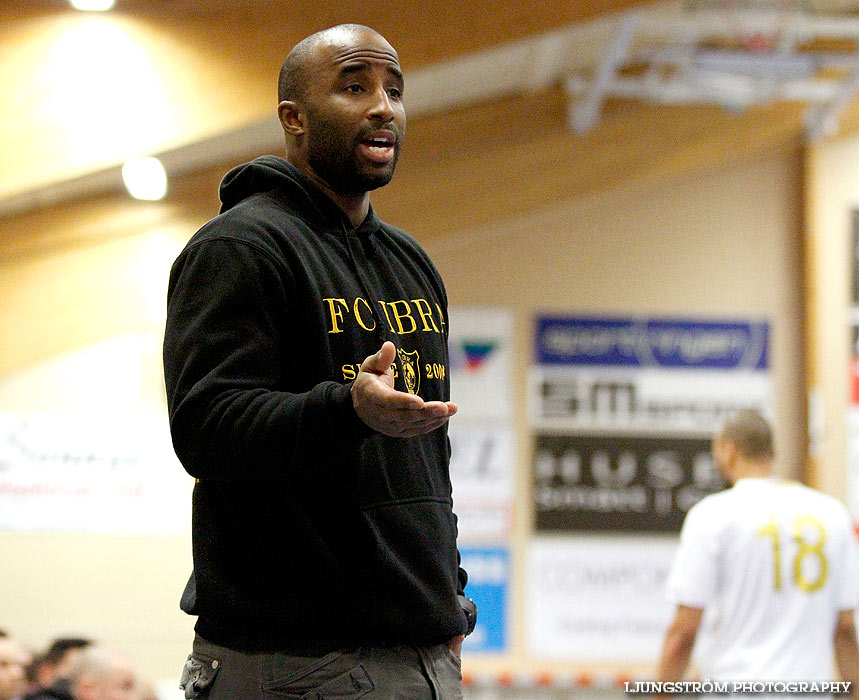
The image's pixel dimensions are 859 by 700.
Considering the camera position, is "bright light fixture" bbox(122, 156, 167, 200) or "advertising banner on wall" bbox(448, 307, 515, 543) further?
"advertising banner on wall" bbox(448, 307, 515, 543)

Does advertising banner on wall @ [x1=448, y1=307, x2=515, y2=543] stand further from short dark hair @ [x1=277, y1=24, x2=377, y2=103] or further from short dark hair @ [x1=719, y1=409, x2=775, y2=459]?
short dark hair @ [x1=277, y1=24, x2=377, y2=103]

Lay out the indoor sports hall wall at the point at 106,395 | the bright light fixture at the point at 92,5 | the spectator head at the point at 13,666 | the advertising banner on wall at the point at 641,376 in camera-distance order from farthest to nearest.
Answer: the advertising banner on wall at the point at 641,376
the indoor sports hall wall at the point at 106,395
the spectator head at the point at 13,666
the bright light fixture at the point at 92,5

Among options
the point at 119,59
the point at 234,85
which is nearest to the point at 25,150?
the point at 119,59

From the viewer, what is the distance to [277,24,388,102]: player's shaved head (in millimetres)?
1585

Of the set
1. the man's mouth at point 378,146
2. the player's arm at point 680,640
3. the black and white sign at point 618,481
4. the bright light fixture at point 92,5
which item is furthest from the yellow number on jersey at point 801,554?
the bright light fixture at point 92,5

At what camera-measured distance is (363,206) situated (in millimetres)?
1685

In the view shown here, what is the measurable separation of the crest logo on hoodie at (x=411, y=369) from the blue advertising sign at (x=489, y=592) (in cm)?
476

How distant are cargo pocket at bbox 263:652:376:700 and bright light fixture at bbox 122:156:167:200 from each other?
3.33 m

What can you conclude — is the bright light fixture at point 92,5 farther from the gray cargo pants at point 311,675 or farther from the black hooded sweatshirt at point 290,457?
the gray cargo pants at point 311,675

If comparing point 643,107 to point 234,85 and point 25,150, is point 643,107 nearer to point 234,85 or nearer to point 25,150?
point 234,85

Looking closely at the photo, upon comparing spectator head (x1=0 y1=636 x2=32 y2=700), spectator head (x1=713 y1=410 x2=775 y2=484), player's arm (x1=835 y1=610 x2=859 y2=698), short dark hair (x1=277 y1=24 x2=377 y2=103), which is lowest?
spectator head (x1=0 y1=636 x2=32 y2=700)

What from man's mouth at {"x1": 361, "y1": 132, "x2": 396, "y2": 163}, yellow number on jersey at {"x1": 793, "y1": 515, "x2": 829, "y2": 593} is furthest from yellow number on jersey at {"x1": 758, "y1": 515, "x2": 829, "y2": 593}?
man's mouth at {"x1": 361, "y1": 132, "x2": 396, "y2": 163}

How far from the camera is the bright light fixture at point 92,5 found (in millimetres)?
4098

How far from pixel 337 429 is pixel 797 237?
5947mm
